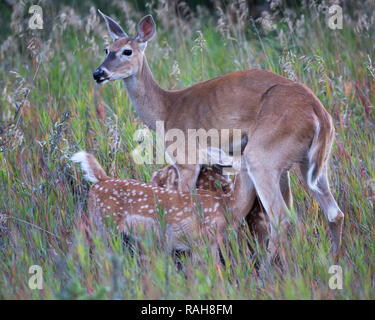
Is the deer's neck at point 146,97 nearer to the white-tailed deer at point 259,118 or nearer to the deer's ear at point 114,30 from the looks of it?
the white-tailed deer at point 259,118

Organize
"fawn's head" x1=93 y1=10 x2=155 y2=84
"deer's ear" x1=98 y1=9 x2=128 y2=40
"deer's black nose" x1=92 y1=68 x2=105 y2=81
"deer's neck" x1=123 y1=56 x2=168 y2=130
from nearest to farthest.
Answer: "deer's black nose" x1=92 y1=68 x2=105 y2=81
"fawn's head" x1=93 y1=10 x2=155 y2=84
"deer's neck" x1=123 y1=56 x2=168 y2=130
"deer's ear" x1=98 y1=9 x2=128 y2=40

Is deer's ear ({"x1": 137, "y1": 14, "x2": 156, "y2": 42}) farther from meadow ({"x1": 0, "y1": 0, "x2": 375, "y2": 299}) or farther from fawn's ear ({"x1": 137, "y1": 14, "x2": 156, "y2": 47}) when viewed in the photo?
meadow ({"x1": 0, "y1": 0, "x2": 375, "y2": 299})

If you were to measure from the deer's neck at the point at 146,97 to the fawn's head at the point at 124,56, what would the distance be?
3.7 inches

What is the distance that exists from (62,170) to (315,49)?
315 centimetres

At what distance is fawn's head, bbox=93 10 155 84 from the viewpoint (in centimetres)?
524

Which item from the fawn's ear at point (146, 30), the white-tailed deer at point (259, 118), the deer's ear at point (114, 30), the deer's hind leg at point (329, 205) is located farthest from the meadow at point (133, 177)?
the deer's ear at point (114, 30)

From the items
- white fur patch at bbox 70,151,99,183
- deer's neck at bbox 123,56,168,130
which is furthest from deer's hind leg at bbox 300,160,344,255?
white fur patch at bbox 70,151,99,183

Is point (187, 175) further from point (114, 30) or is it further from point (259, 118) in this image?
Answer: point (114, 30)

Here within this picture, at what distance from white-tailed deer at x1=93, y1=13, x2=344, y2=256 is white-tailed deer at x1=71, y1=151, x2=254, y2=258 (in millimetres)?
208

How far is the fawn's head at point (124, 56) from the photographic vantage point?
5.24m

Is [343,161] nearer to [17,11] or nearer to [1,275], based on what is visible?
[1,275]

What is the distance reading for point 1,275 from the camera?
153 inches

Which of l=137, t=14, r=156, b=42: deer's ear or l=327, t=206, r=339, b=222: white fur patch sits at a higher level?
l=137, t=14, r=156, b=42: deer's ear
